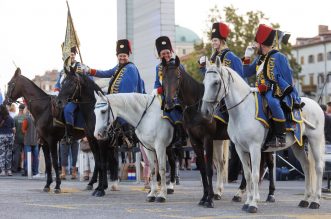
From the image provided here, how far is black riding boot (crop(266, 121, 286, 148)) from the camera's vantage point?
566 inches

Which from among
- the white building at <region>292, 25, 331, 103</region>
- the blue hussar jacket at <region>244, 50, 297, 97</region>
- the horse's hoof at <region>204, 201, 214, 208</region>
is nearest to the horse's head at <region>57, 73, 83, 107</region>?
the horse's hoof at <region>204, 201, 214, 208</region>

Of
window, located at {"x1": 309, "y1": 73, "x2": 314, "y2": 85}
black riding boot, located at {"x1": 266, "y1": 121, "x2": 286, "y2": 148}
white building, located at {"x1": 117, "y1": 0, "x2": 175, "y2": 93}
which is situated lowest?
black riding boot, located at {"x1": 266, "y1": 121, "x2": 286, "y2": 148}

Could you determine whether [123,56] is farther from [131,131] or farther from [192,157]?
[192,157]

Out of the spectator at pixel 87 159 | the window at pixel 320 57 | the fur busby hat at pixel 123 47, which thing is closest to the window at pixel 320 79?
the window at pixel 320 57

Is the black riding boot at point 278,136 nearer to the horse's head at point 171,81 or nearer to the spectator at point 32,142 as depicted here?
the horse's head at point 171,81

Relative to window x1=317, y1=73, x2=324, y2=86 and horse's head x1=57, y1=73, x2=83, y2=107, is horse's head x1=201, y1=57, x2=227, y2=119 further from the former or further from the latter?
window x1=317, y1=73, x2=324, y2=86

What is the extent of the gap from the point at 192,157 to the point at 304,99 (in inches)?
782

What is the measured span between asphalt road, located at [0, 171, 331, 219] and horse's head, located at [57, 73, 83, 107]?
76.3 inches

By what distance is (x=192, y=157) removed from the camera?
116ft

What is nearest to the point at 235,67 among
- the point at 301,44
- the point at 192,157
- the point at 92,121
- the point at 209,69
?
→ the point at 209,69

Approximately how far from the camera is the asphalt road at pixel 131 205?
13477 mm

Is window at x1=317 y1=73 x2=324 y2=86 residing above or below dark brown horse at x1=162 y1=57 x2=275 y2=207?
above

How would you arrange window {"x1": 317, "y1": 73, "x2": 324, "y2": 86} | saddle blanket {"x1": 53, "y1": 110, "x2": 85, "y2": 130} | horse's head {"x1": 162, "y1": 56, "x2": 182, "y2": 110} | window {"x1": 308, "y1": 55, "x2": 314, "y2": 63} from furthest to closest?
window {"x1": 308, "y1": 55, "x2": 314, "y2": 63} < window {"x1": 317, "y1": 73, "x2": 324, "y2": 86} < saddle blanket {"x1": 53, "y1": 110, "x2": 85, "y2": 130} < horse's head {"x1": 162, "y1": 56, "x2": 182, "y2": 110}

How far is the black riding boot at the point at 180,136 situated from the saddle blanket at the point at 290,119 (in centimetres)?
229
